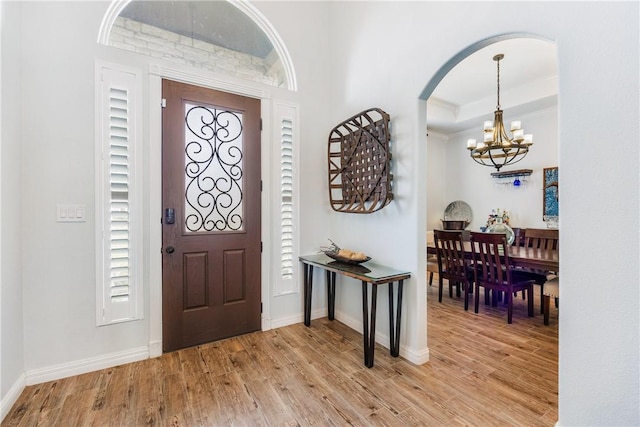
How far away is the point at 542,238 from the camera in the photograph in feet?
13.0

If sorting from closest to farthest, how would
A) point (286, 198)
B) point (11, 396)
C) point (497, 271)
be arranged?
point (11, 396)
point (286, 198)
point (497, 271)

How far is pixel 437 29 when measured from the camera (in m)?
2.14

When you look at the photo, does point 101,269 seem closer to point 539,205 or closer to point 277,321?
point 277,321

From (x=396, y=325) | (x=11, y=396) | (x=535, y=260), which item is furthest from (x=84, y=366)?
(x=535, y=260)

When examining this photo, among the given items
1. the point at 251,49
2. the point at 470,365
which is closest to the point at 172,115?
the point at 251,49

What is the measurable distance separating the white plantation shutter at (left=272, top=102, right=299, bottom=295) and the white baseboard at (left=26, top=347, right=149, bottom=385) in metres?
1.29

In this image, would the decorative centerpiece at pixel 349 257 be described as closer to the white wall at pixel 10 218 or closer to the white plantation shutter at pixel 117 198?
the white plantation shutter at pixel 117 198

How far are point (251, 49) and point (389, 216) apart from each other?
88.2 inches

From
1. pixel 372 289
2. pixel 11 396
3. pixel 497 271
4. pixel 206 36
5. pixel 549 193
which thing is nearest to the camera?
pixel 11 396

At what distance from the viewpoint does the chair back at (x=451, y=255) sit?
11.5 feet

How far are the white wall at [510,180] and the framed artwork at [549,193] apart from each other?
7 centimetres

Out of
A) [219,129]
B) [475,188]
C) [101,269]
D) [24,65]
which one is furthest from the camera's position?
[475,188]

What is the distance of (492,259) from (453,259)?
1.54 feet

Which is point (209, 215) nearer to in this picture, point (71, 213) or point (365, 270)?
point (71, 213)
